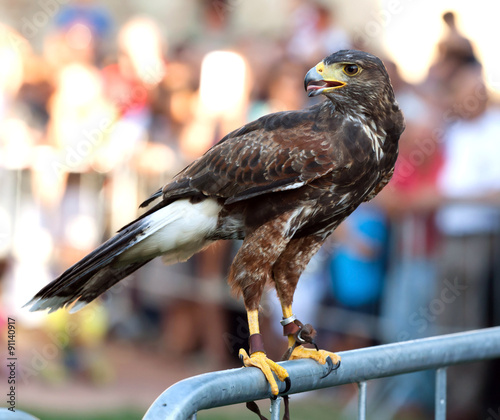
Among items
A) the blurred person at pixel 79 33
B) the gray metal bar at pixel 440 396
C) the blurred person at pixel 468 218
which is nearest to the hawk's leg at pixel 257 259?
the gray metal bar at pixel 440 396

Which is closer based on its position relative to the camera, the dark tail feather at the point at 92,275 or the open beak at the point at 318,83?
the open beak at the point at 318,83

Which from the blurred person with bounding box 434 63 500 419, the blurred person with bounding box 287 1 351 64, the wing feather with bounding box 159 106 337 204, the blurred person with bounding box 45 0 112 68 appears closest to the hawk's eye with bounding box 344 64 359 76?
the wing feather with bounding box 159 106 337 204

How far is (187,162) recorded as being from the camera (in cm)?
689

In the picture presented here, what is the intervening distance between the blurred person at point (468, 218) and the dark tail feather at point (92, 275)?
295cm

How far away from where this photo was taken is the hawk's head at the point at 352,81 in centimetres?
260

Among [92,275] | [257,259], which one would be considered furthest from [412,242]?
[92,275]

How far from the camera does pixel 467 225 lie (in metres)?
5.34

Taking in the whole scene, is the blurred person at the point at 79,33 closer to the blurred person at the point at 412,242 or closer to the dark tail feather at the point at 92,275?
the blurred person at the point at 412,242

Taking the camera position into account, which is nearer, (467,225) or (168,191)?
(168,191)

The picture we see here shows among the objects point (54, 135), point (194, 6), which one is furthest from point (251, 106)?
point (194, 6)

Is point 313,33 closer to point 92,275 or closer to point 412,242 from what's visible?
point 412,242

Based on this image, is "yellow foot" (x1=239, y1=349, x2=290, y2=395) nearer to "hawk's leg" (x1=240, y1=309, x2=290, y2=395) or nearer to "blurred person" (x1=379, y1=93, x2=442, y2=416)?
"hawk's leg" (x1=240, y1=309, x2=290, y2=395)

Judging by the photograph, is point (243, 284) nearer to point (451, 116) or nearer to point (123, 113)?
point (451, 116)

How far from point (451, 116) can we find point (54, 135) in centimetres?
372
